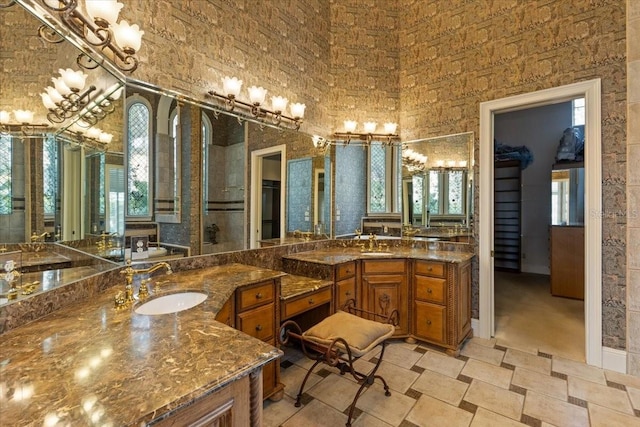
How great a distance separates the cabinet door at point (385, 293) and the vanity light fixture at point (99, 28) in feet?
8.31

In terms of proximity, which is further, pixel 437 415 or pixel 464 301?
pixel 464 301

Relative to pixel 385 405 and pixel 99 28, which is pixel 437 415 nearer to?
pixel 385 405

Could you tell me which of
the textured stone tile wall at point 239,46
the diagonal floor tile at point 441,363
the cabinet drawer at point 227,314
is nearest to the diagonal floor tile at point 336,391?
the diagonal floor tile at point 441,363

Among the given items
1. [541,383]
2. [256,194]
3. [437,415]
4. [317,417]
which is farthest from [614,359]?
[256,194]

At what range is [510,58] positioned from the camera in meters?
2.85

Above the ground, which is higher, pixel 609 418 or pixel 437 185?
pixel 437 185

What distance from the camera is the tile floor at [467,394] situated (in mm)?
1831

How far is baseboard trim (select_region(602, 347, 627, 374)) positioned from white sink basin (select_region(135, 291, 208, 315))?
3222 millimetres

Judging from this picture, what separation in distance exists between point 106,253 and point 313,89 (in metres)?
2.61

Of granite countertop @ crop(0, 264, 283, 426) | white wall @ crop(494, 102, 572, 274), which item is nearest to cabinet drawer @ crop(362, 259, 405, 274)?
granite countertop @ crop(0, 264, 283, 426)

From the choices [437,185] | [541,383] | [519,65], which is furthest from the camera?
[437,185]

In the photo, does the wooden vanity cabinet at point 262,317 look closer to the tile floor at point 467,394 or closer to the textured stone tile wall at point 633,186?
the tile floor at point 467,394

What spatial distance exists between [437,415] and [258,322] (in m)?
1.31

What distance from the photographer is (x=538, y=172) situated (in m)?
5.67
